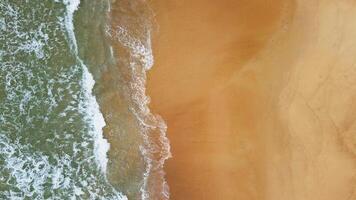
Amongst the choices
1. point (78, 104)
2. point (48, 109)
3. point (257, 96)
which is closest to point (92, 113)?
point (78, 104)

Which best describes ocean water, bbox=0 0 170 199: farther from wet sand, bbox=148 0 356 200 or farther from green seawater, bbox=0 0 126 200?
wet sand, bbox=148 0 356 200

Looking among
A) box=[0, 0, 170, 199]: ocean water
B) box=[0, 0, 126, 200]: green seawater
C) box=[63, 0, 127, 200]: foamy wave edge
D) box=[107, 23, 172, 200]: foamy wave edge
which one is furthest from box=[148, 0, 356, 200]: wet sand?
box=[0, 0, 126, 200]: green seawater

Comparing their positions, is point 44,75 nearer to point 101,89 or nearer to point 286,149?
point 101,89

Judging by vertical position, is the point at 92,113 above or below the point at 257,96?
below

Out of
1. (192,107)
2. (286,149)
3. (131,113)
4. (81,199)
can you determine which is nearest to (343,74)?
(286,149)

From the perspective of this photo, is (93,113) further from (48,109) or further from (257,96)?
(257,96)
